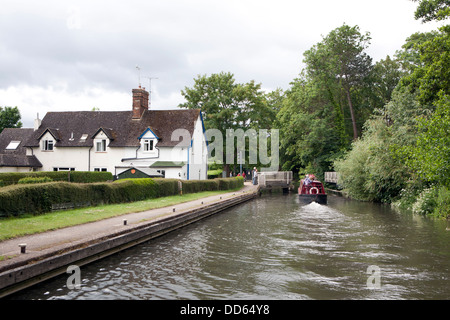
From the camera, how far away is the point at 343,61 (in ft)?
159

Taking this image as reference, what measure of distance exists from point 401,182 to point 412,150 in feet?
24.8

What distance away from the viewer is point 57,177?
91.3 ft

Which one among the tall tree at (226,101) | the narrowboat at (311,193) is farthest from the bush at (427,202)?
the tall tree at (226,101)

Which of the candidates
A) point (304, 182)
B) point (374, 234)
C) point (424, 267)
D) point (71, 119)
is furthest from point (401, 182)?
point (71, 119)

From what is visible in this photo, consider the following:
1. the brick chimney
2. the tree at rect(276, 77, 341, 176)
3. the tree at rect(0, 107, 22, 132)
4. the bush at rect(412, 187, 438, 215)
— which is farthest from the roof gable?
the tree at rect(0, 107, 22, 132)

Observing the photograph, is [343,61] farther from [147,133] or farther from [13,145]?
[13,145]

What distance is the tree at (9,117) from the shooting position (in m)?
63.1

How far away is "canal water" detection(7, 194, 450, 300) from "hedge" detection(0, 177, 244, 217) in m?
5.03

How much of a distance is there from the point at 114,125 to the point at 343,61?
97.4 ft

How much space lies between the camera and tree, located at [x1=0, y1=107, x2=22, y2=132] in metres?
63.1

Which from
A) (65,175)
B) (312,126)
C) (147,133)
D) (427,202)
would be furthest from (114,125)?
(427,202)

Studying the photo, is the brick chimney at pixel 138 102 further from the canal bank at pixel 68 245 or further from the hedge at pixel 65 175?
the canal bank at pixel 68 245

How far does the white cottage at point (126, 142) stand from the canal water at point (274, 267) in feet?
80.0
